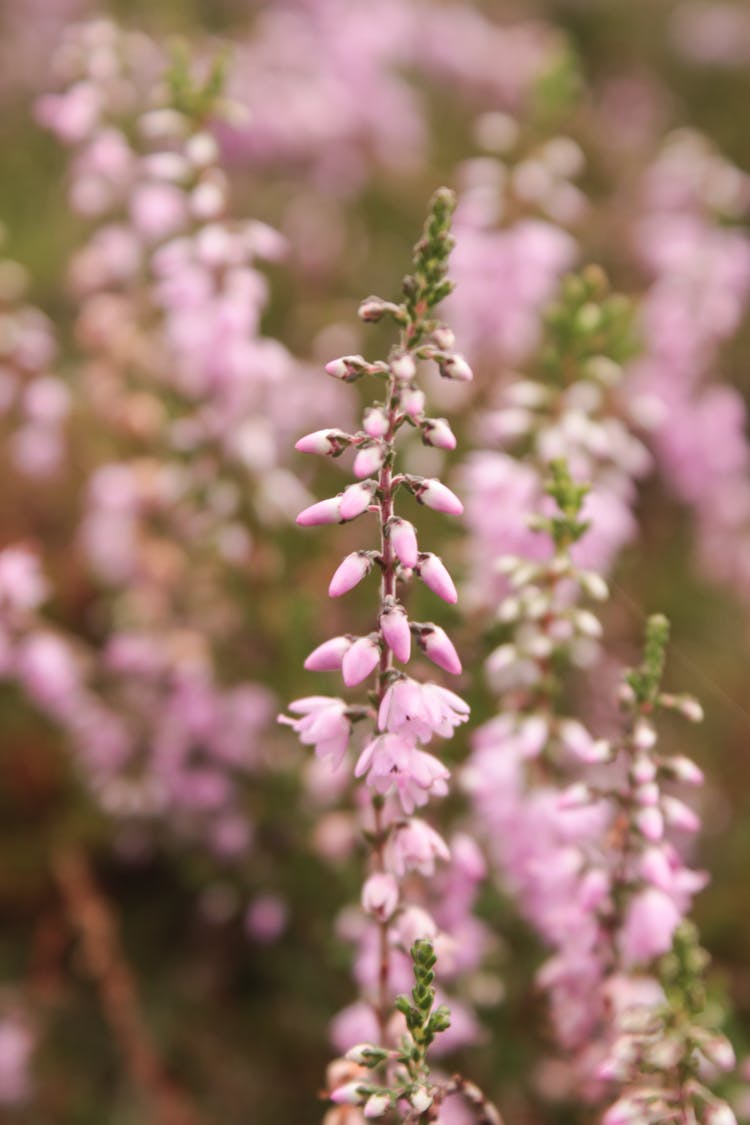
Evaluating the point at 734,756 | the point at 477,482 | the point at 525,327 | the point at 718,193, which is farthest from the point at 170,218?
the point at 734,756

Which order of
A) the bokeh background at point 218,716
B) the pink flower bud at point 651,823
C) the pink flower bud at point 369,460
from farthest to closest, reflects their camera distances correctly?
the bokeh background at point 218,716 → the pink flower bud at point 651,823 → the pink flower bud at point 369,460

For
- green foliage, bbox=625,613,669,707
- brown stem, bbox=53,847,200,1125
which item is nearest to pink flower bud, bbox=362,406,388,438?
green foliage, bbox=625,613,669,707

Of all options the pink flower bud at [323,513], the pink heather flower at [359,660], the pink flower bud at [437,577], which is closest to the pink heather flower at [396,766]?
the pink heather flower at [359,660]

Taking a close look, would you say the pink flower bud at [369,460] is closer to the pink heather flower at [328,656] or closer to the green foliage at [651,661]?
the pink heather flower at [328,656]

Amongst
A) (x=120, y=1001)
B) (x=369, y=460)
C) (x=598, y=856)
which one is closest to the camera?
(x=369, y=460)

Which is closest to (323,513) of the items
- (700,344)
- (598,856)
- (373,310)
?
(373,310)

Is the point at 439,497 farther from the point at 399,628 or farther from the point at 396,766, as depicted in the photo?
the point at 396,766
